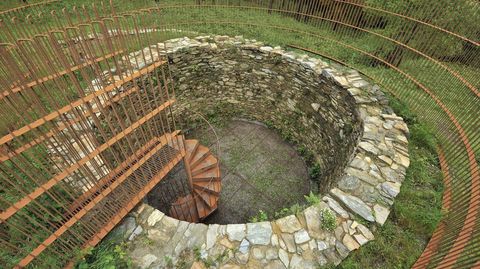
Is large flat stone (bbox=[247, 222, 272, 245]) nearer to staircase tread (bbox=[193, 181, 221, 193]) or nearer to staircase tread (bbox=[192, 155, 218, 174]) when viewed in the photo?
staircase tread (bbox=[193, 181, 221, 193])

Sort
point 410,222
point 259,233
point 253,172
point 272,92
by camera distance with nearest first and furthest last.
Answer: point 259,233, point 410,222, point 253,172, point 272,92

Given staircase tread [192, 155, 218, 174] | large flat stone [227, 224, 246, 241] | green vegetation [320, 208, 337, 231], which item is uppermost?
green vegetation [320, 208, 337, 231]

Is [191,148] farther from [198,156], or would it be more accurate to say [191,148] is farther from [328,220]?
[328,220]

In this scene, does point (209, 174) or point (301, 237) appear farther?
point (209, 174)

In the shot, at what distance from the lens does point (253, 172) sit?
8359mm

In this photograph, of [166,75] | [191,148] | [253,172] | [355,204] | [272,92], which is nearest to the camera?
[355,204]

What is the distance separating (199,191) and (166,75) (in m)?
3.66

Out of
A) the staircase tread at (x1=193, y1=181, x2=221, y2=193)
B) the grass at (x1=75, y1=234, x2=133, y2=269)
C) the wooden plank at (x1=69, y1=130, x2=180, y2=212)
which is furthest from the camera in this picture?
the staircase tread at (x1=193, y1=181, x2=221, y2=193)

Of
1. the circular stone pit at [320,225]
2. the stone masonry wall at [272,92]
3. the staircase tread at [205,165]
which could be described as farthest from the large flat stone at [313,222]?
the staircase tread at [205,165]

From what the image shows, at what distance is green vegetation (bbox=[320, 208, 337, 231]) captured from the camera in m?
4.35

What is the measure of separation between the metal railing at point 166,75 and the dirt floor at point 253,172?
2.47m

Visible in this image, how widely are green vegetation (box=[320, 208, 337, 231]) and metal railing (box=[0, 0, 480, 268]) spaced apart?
4.67 ft

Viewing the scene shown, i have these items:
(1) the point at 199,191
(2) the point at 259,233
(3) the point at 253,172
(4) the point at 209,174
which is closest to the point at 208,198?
(1) the point at 199,191

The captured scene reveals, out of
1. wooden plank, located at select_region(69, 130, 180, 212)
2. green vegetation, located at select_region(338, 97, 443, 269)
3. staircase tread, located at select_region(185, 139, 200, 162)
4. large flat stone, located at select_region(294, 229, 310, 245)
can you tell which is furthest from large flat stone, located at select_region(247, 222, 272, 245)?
staircase tread, located at select_region(185, 139, 200, 162)
